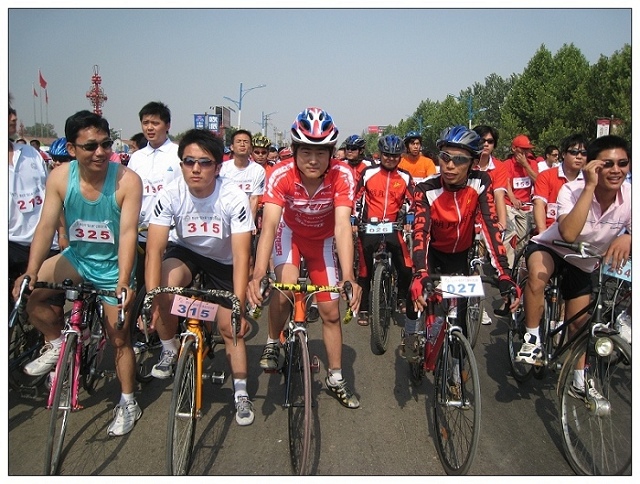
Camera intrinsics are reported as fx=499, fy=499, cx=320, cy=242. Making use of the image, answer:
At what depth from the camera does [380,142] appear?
21.5 ft

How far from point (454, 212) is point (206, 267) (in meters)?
2.14

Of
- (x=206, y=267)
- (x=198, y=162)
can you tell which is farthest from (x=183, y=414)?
(x=198, y=162)

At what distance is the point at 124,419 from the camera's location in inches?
149

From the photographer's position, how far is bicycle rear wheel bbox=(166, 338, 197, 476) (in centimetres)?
297

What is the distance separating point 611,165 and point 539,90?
4093 cm

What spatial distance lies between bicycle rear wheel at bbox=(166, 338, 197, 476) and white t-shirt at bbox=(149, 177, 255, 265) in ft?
3.25

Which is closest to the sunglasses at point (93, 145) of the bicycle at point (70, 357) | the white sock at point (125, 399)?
the bicycle at point (70, 357)

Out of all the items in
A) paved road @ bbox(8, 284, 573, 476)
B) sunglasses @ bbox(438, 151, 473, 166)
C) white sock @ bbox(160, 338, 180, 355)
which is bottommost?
paved road @ bbox(8, 284, 573, 476)

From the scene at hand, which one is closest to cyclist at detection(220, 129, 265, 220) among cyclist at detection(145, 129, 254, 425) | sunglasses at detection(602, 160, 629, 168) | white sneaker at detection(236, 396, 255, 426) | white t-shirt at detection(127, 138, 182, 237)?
white t-shirt at detection(127, 138, 182, 237)

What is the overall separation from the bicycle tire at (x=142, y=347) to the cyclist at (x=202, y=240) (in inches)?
21.1

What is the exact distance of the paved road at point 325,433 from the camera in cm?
338

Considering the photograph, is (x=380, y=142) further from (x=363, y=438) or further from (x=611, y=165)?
(x=363, y=438)

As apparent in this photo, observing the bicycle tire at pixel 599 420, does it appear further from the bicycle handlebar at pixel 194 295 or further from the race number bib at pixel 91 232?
the race number bib at pixel 91 232

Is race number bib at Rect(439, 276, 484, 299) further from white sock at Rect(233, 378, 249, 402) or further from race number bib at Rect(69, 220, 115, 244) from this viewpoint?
race number bib at Rect(69, 220, 115, 244)
